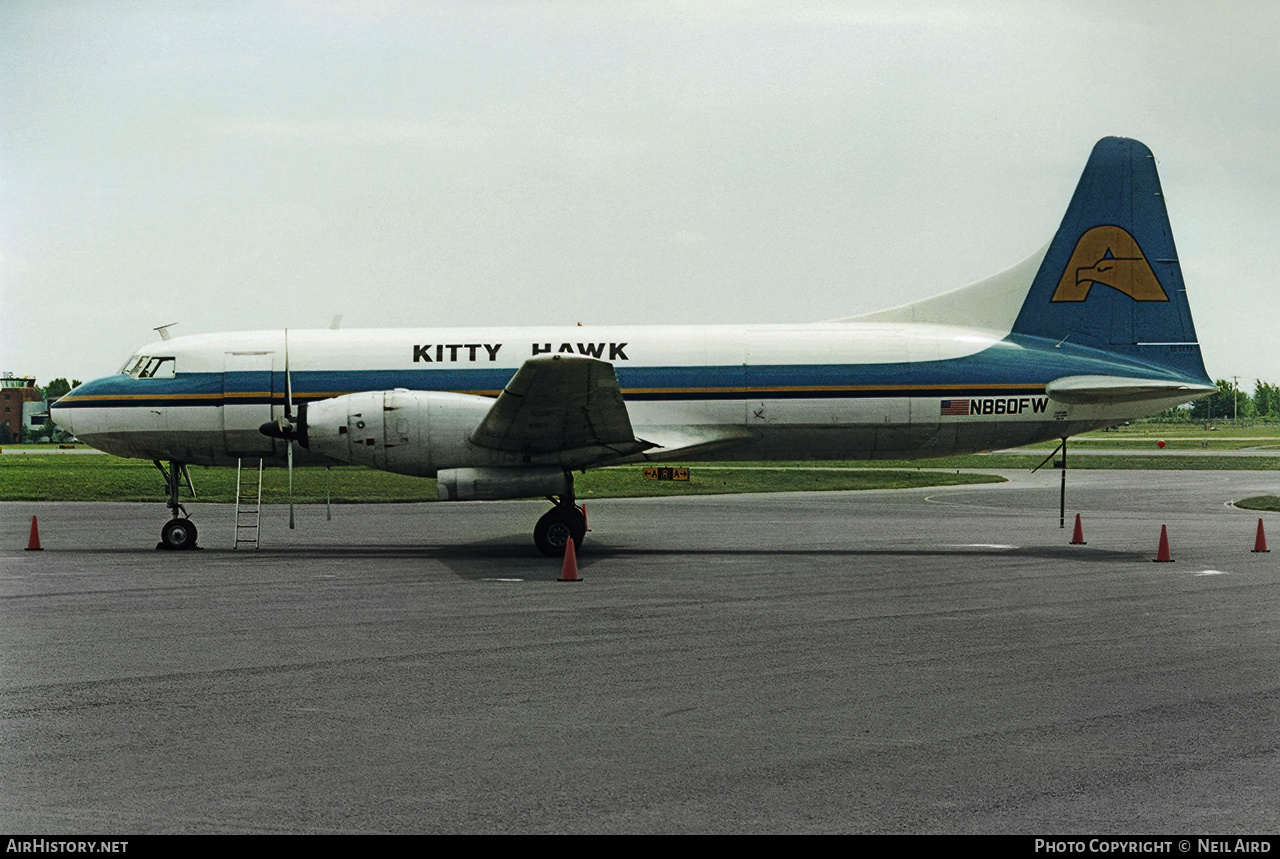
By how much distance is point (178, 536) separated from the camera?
21.3 m

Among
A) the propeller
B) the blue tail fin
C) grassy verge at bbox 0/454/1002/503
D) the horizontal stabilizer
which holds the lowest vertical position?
grassy verge at bbox 0/454/1002/503

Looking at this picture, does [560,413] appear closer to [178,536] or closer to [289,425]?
[289,425]

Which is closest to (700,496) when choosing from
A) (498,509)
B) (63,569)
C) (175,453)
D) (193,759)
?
(498,509)

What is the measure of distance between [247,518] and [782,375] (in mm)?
15831

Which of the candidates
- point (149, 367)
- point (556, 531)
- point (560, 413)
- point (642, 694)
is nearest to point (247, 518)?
point (149, 367)

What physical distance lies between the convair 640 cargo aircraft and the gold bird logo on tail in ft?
0.09

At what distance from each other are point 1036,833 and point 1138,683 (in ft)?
13.9

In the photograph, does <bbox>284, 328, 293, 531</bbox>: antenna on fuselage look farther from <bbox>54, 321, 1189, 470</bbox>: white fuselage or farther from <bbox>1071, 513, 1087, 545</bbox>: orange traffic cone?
<bbox>1071, 513, 1087, 545</bbox>: orange traffic cone

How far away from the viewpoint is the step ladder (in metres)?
20.8

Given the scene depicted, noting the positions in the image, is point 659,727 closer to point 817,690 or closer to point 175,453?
point 817,690

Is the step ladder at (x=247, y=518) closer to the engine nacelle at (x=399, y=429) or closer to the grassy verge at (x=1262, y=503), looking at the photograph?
the engine nacelle at (x=399, y=429)

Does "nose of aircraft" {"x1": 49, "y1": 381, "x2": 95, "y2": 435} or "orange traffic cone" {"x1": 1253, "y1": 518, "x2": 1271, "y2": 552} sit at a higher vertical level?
"nose of aircraft" {"x1": 49, "y1": 381, "x2": 95, "y2": 435}

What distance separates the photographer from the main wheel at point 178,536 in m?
21.3

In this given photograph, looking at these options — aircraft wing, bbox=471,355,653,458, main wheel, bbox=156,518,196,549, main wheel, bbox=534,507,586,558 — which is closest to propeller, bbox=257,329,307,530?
main wheel, bbox=156,518,196,549
